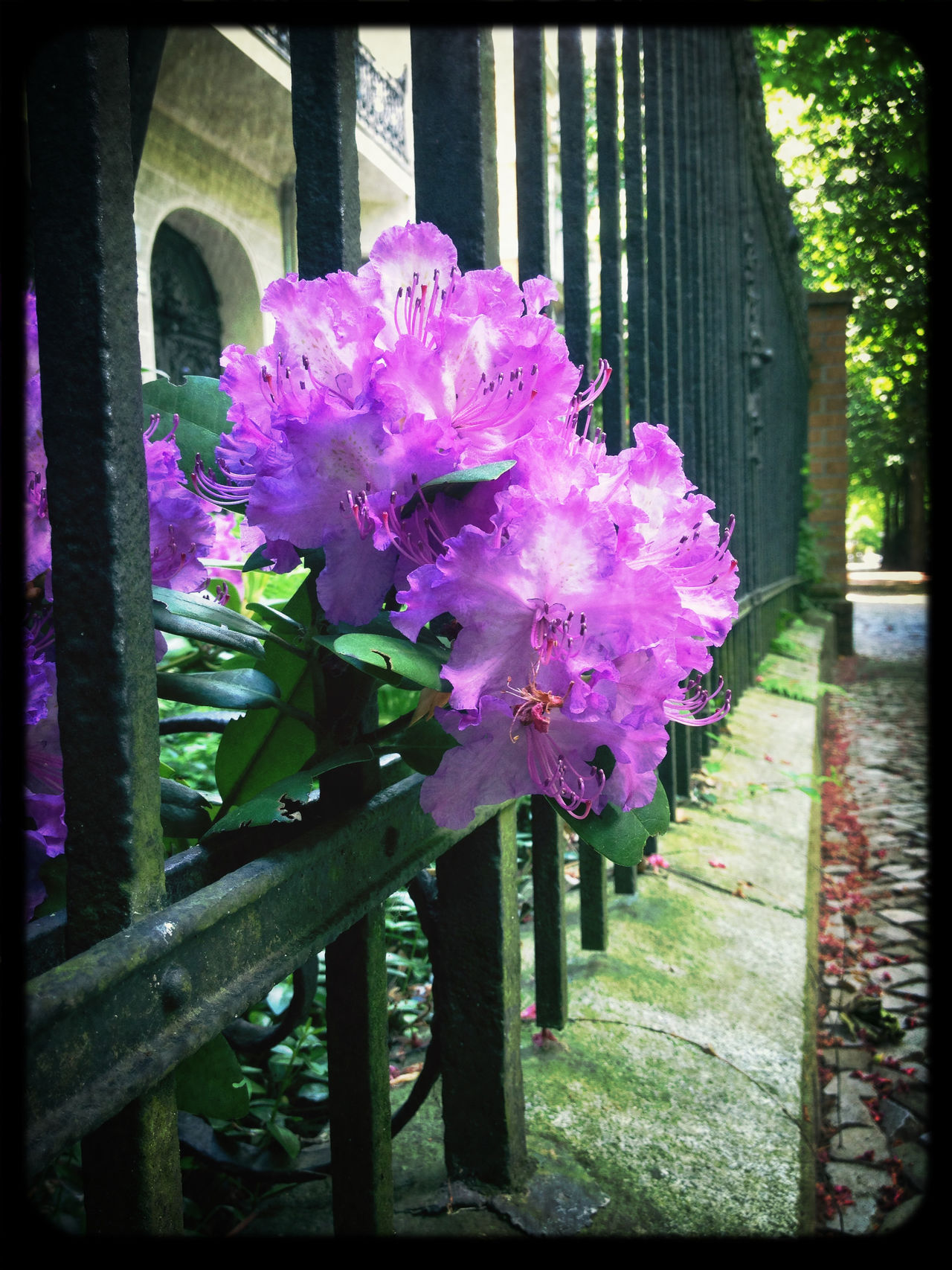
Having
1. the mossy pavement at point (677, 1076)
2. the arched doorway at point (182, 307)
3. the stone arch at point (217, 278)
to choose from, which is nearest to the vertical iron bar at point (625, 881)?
the mossy pavement at point (677, 1076)

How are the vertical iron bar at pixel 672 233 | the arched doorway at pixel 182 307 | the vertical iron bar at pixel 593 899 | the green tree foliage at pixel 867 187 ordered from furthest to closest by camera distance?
the arched doorway at pixel 182 307, the green tree foliage at pixel 867 187, the vertical iron bar at pixel 672 233, the vertical iron bar at pixel 593 899

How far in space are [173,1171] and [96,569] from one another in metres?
0.46

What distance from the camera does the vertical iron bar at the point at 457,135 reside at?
1.20 m

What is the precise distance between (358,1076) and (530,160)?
1.46 metres

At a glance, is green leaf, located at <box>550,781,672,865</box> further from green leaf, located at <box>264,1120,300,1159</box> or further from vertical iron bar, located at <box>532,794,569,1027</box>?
green leaf, located at <box>264,1120,300,1159</box>

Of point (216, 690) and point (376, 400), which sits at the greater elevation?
point (376, 400)

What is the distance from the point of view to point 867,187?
963cm

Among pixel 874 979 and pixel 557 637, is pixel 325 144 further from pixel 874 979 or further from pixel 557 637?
pixel 874 979

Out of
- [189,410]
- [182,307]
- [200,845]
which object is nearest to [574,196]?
[189,410]

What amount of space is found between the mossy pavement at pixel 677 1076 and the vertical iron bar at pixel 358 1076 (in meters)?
0.29

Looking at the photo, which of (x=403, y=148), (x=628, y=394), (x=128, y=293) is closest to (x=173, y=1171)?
(x=128, y=293)

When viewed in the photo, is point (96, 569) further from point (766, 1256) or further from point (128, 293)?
point (766, 1256)

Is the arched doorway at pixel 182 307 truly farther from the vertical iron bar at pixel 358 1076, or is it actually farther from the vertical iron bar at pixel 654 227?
the vertical iron bar at pixel 358 1076

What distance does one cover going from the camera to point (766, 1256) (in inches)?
50.1
